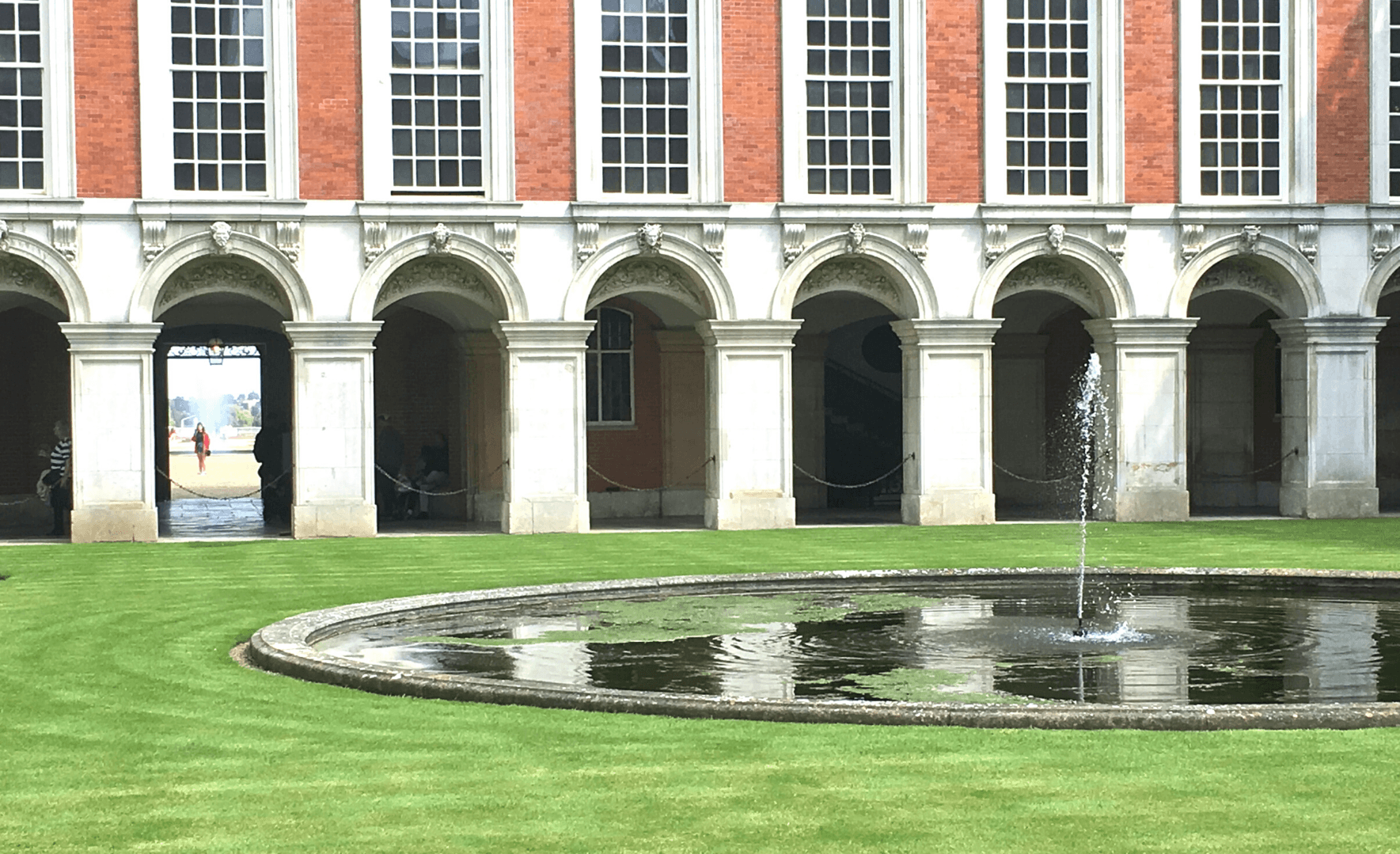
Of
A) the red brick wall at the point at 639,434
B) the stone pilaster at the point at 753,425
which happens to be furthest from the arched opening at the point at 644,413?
the stone pilaster at the point at 753,425

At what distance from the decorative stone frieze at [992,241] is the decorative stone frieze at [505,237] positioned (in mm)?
6877

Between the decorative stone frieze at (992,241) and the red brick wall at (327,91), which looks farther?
the decorative stone frieze at (992,241)

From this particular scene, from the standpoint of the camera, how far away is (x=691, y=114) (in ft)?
89.6

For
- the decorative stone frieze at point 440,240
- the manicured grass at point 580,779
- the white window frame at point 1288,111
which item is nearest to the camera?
the manicured grass at point 580,779

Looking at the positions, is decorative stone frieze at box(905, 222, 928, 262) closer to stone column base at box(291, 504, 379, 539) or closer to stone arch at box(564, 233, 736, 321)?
stone arch at box(564, 233, 736, 321)

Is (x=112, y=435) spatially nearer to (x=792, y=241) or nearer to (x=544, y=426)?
(x=544, y=426)

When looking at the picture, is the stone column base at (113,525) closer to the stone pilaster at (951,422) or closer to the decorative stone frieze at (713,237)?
the decorative stone frieze at (713,237)

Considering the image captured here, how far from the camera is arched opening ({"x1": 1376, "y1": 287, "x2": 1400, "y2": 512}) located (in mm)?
32250

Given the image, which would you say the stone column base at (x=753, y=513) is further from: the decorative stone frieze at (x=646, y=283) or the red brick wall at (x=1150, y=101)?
the red brick wall at (x=1150, y=101)

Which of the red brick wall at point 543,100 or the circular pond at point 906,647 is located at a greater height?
the red brick wall at point 543,100

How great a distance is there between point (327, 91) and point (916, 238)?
341 inches

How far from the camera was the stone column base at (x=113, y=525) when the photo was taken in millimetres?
25750

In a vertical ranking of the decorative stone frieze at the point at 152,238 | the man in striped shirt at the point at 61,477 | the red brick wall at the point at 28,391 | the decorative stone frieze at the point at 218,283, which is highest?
the decorative stone frieze at the point at 152,238

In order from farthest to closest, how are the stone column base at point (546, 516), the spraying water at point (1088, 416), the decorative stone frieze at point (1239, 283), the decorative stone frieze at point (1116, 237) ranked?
the decorative stone frieze at point (1239, 283) → the spraying water at point (1088, 416) → the decorative stone frieze at point (1116, 237) → the stone column base at point (546, 516)
